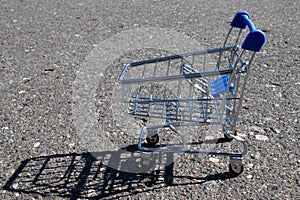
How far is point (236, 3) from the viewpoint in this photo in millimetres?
6109

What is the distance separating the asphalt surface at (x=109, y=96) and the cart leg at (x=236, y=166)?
0.04m

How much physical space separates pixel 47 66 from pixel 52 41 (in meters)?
0.76

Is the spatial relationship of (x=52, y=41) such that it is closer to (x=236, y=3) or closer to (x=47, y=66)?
(x=47, y=66)

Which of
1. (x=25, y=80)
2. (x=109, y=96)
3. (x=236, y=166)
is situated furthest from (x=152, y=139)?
(x=25, y=80)

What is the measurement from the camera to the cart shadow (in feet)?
8.59

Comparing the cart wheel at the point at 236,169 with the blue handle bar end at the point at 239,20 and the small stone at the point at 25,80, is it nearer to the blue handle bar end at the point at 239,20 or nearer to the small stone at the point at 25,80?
the blue handle bar end at the point at 239,20

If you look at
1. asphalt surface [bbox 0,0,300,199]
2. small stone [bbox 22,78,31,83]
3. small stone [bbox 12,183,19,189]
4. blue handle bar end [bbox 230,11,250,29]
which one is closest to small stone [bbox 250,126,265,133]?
asphalt surface [bbox 0,0,300,199]

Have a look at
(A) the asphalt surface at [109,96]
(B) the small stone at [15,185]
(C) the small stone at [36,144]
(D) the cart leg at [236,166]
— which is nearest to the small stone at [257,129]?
(A) the asphalt surface at [109,96]

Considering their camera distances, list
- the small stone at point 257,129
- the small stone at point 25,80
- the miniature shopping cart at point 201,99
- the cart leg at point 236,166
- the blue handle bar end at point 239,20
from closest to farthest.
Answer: the miniature shopping cart at point 201,99 → the blue handle bar end at point 239,20 → the cart leg at point 236,166 → the small stone at point 257,129 → the small stone at point 25,80

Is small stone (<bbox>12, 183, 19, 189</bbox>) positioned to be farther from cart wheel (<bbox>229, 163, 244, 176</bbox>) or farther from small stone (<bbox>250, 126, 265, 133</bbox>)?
small stone (<bbox>250, 126, 265, 133</bbox>)

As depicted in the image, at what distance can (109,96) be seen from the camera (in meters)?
3.78

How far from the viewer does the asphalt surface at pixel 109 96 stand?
266 centimetres

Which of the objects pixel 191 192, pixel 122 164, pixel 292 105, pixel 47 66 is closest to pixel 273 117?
pixel 292 105

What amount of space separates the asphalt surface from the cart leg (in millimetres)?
44
